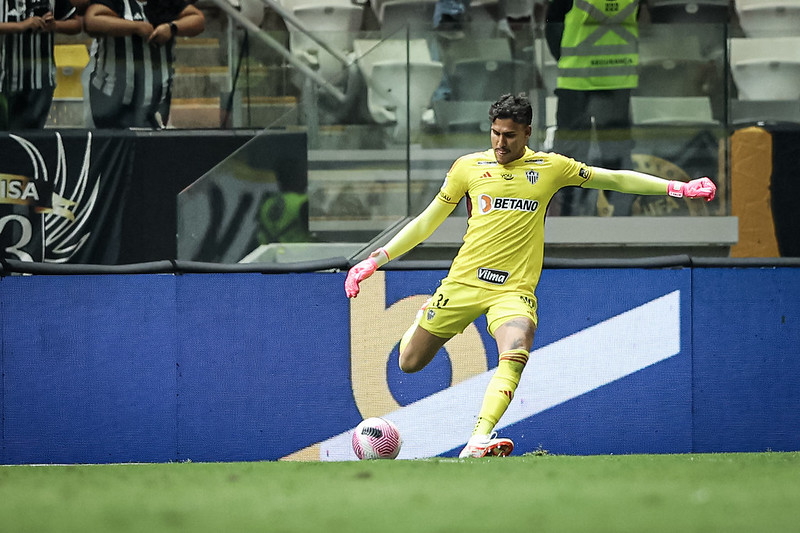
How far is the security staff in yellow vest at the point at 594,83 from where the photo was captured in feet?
29.6

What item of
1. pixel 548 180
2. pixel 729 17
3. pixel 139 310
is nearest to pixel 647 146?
pixel 729 17

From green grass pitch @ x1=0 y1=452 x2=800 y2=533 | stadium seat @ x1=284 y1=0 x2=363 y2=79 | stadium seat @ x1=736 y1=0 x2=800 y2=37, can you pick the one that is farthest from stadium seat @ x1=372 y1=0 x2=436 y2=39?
green grass pitch @ x1=0 y1=452 x2=800 y2=533

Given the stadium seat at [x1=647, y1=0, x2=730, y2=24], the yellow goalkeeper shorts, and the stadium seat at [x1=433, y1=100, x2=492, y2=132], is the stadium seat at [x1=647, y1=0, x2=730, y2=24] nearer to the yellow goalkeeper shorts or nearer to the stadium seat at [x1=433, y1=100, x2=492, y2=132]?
the stadium seat at [x1=433, y1=100, x2=492, y2=132]

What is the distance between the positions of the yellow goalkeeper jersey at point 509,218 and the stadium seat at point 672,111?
7.61 ft

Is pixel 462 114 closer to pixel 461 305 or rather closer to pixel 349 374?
pixel 349 374

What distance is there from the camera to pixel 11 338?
7.62 metres

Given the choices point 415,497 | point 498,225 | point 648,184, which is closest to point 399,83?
point 498,225

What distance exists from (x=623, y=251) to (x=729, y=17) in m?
2.27

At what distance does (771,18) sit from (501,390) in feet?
15.5

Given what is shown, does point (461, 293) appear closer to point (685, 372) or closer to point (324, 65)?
point (685, 372)

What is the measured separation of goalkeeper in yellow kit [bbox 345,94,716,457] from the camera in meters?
6.77

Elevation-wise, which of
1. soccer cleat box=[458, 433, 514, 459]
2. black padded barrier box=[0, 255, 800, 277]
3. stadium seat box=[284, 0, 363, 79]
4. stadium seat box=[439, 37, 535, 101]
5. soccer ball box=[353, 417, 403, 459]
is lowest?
soccer ball box=[353, 417, 403, 459]

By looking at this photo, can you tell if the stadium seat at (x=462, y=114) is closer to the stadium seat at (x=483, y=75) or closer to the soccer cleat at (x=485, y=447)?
the stadium seat at (x=483, y=75)

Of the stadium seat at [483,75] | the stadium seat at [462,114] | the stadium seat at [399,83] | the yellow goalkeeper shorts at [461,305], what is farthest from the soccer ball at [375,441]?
the stadium seat at [483,75]
